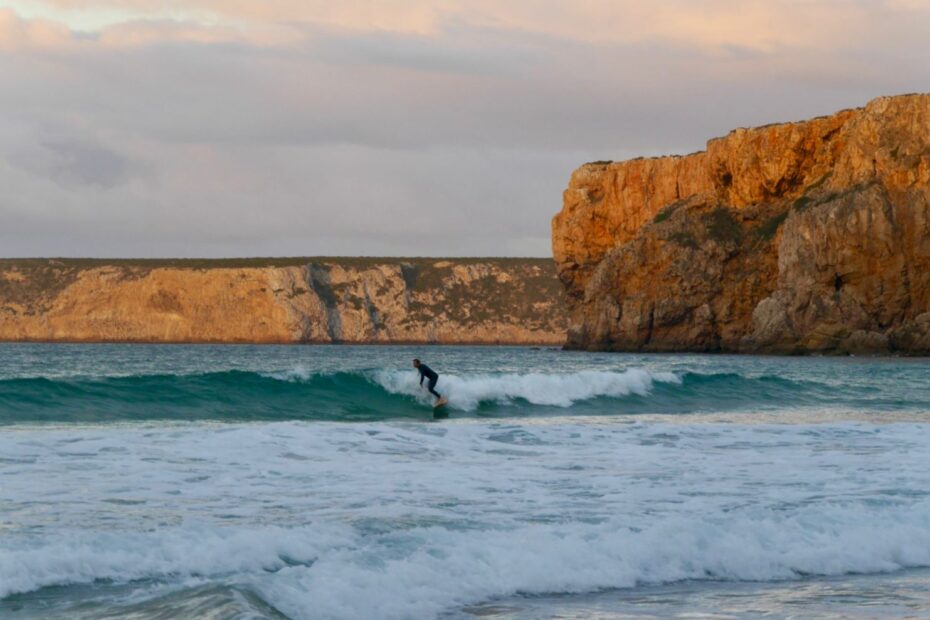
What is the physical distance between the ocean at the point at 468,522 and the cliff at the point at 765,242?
54.3 m

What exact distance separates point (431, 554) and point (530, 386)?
66.5 ft

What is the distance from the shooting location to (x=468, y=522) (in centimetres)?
968

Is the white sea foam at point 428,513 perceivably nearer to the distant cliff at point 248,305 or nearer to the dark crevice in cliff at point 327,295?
the distant cliff at point 248,305

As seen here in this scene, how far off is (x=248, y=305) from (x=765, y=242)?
63380mm

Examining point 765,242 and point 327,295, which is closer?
point 765,242

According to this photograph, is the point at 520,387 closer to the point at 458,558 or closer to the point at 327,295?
the point at 458,558

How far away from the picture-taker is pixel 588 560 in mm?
8508

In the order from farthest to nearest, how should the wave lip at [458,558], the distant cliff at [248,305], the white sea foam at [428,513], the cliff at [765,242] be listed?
the distant cliff at [248,305] → the cliff at [765,242] → the white sea foam at [428,513] → the wave lip at [458,558]

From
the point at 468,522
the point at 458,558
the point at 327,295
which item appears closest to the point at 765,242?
the point at 327,295

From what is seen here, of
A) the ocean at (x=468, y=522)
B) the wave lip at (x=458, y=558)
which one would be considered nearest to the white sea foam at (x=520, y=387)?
the ocean at (x=468, y=522)

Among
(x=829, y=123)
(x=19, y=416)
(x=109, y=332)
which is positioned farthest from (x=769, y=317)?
(x=109, y=332)

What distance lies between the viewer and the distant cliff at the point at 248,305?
125 meters

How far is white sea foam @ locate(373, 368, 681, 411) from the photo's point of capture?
27.3 m

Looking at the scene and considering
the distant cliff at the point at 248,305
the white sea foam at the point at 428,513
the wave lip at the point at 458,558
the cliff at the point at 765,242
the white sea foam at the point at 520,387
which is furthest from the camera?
the distant cliff at the point at 248,305
